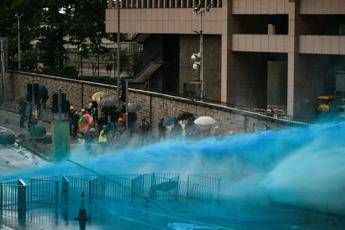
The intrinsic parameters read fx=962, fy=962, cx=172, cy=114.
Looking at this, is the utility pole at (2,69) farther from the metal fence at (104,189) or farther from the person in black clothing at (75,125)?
the metal fence at (104,189)

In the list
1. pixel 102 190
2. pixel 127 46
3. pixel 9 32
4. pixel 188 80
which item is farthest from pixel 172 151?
pixel 127 46

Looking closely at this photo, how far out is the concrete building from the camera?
53.8 metres

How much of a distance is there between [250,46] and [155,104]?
12.9 m

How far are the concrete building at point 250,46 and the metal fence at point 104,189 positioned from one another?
74.8 ft

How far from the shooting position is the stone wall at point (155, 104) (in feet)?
116

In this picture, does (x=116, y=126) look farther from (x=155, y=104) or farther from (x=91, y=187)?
(x=91, y=187)

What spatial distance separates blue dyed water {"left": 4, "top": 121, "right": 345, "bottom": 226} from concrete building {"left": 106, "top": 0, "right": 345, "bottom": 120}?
69.4 feet

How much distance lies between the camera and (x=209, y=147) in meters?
28.7

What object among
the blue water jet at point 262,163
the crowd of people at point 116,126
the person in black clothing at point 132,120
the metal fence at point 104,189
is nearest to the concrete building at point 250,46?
the person in black clothing at point 132,120

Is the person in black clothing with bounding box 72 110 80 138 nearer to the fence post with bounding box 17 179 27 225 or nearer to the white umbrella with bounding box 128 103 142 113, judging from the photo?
the white umbrella with bounding box 128 103 142 113

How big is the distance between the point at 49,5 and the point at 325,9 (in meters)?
27.1

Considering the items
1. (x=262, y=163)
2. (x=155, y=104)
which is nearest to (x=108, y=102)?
(x=155, y=104)

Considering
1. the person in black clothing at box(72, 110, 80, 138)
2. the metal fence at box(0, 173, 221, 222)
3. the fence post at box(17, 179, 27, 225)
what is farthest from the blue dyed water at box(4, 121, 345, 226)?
the person in black clothing at box(72, 110, 80, 138)

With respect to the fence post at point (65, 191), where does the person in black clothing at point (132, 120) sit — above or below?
above
